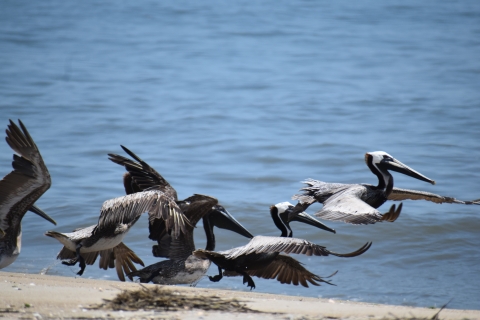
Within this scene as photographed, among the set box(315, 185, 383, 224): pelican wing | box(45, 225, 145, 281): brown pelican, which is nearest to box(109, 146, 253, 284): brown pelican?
box(45, 225, 145, 281): brown pelican

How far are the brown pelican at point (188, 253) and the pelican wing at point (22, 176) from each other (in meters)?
1.13

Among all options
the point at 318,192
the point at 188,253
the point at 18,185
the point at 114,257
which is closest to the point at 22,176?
the point at 18,185

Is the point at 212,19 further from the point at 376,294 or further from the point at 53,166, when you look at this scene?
the point at 376,294

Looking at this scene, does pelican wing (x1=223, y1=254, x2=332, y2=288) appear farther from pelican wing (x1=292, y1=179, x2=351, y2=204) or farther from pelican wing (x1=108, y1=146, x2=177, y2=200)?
pelican wing (x1=108, y1=146, x2=177, y2=200)

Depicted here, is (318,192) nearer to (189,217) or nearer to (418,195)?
(418,195)

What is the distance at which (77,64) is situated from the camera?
24.4 metres

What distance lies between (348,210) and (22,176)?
2.82 m

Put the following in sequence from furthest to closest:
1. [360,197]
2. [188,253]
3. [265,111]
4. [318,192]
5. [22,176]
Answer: [265,111] → [318,192] → [360,197] → [188,253] → [22,176]

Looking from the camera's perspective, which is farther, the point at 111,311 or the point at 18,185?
the point at 18,185

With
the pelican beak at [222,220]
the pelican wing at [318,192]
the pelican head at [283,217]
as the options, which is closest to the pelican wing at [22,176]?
the pelican beak at [222,220]

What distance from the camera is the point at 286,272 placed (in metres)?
7.05

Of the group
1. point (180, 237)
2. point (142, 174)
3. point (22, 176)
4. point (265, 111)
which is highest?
point (22, 176)

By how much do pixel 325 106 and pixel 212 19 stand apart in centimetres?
1257

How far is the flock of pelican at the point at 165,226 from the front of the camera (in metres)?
6.61
